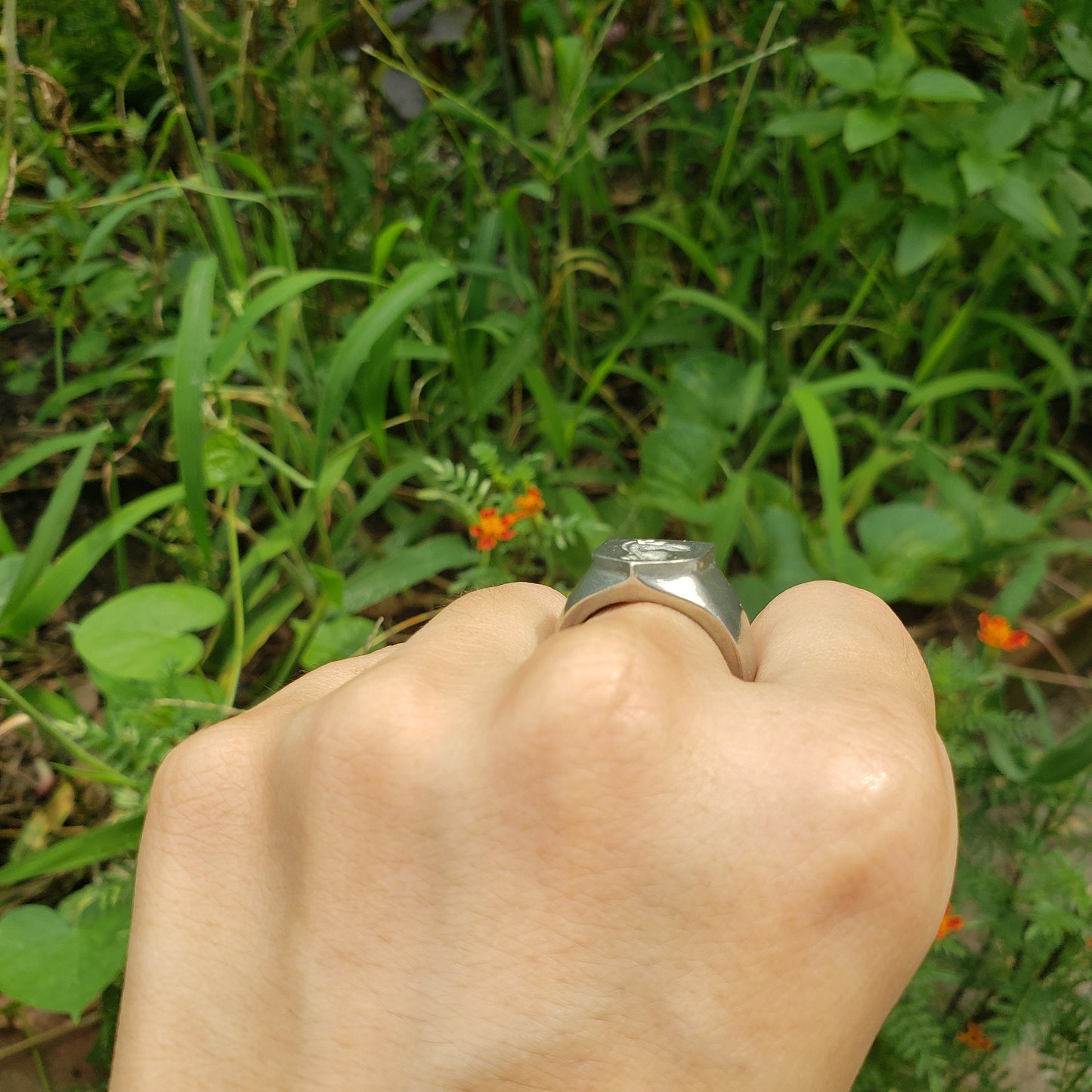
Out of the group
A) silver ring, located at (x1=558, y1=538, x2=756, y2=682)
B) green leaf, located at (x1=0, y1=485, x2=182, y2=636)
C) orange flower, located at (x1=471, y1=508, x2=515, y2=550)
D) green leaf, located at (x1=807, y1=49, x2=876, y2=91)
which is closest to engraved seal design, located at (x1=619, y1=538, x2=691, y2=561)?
silver ring, located at (x1=558, y1=538, x2=756, y2=682)

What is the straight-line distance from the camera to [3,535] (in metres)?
1.23

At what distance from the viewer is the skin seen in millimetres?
516

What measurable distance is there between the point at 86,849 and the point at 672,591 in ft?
2.60

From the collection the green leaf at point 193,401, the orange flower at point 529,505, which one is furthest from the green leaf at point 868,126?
the green leaf at point 193,401

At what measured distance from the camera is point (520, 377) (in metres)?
1.68

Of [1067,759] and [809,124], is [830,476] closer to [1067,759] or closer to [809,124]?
[1067,759]

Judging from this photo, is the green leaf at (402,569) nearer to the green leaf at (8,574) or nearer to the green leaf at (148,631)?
the green leaf at (148,631)

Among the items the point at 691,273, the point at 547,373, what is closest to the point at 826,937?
the point at 547,373

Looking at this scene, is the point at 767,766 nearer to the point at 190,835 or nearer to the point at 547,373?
the point at 190,835

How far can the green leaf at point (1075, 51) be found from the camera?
49.5 inches

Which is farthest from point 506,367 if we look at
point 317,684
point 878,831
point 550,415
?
point 878,831

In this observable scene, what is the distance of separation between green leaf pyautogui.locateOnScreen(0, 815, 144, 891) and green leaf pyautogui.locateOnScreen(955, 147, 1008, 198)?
1.38 metres

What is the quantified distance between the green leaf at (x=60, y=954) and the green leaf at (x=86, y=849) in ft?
0.15

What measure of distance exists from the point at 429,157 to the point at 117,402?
0.84 meters
